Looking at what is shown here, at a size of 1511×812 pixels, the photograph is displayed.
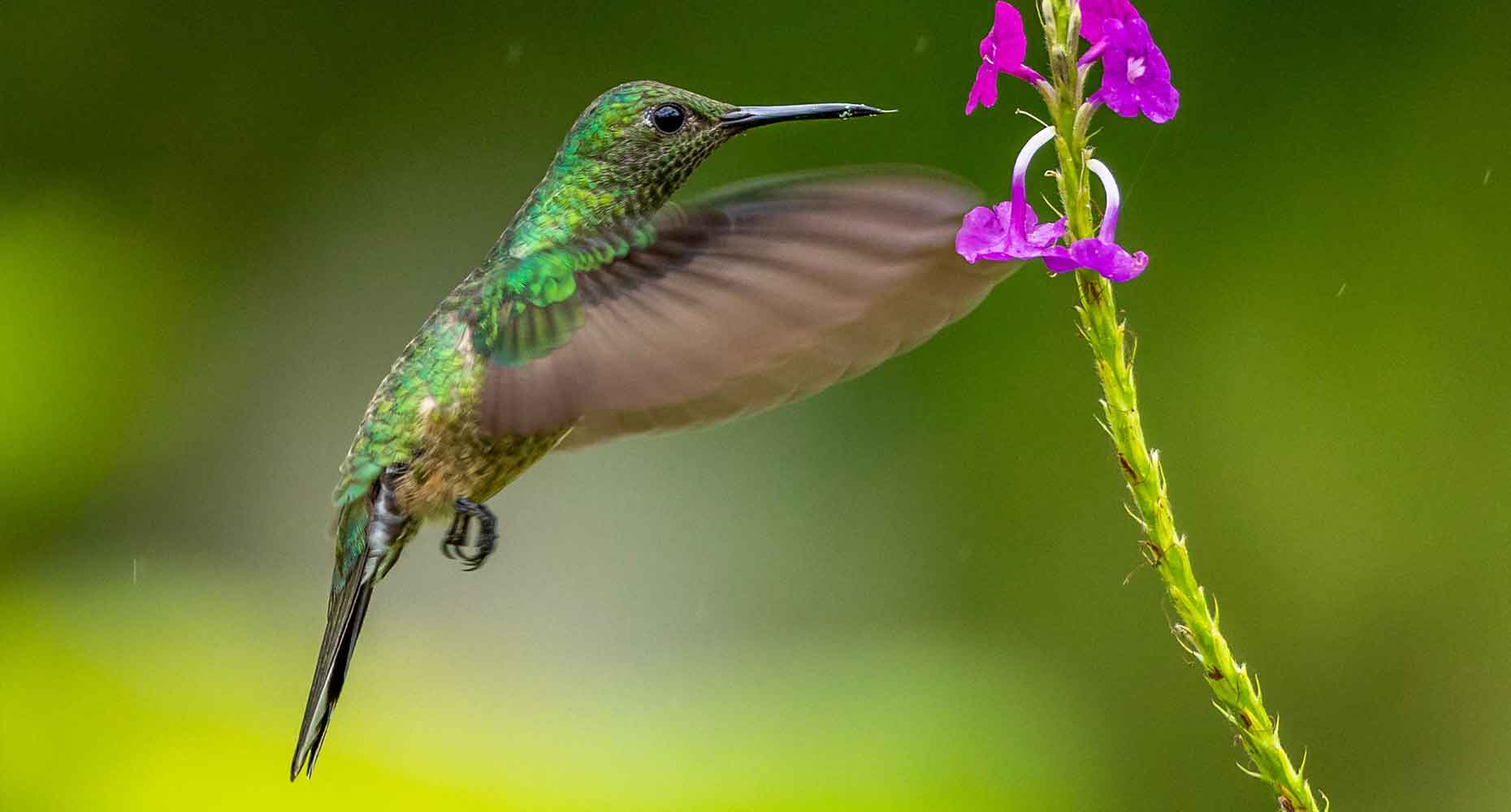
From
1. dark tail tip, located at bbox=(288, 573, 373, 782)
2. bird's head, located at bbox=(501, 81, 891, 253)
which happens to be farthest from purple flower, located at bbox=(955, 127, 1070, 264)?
dark tail tip, located at bbox=(288, 573, 373, 782)

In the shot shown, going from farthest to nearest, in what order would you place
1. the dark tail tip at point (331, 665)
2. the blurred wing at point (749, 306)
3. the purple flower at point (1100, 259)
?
the dark tail tip at point (331, 665) → the blurred wing at point (749, 306) → the purple flower at point (1100, 259)

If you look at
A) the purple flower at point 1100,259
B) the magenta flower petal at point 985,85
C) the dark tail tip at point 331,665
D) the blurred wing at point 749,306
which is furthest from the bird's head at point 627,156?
the purple flower at point 1100,259

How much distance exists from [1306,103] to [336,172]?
3.11 metres

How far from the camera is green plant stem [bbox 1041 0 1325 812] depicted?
143cm

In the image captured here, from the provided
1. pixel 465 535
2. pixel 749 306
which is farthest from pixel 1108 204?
pixel 465 535

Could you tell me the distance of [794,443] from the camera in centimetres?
482

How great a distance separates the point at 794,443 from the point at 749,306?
9.53 ft

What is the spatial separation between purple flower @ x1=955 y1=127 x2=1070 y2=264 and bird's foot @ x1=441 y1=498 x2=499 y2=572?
3.32 feet

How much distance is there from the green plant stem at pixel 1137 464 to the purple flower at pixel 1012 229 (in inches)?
2.0

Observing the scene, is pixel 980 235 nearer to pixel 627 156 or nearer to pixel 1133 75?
pixel 1133 75

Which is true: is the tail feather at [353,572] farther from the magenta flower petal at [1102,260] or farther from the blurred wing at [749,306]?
the magenta flower petal at [1102,260]

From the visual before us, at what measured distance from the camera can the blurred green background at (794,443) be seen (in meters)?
3.82

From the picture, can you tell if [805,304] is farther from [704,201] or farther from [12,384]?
[12,384]

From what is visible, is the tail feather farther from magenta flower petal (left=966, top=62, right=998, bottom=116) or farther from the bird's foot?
magenta flower petal (left=966, top=62, right=998, bottom=116)
